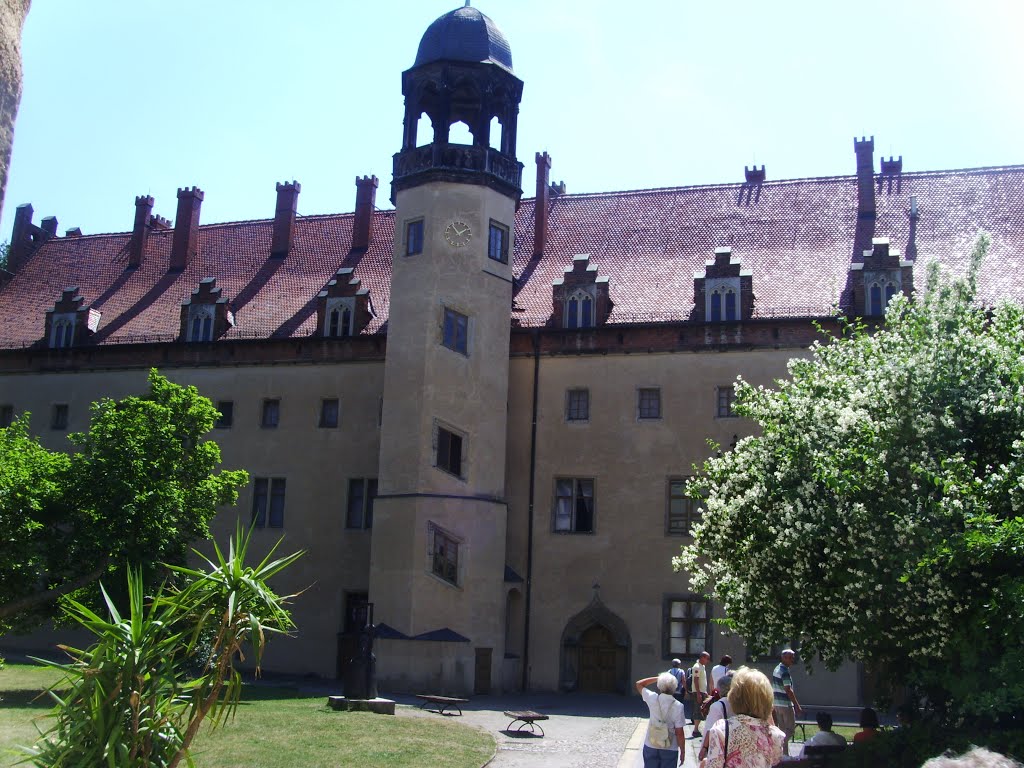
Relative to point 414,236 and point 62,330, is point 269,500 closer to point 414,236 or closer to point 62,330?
point 414,236

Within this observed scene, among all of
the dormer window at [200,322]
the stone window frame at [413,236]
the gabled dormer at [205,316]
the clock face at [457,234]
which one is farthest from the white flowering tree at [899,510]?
the dormer window at [200,322]

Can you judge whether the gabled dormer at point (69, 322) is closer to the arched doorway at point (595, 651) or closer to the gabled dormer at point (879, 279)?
the arched doorway at point (595, 651)

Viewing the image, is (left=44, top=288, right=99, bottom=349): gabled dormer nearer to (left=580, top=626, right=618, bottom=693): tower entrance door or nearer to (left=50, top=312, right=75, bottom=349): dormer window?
(left=50, top=312, right=75, bottom=349): dormer window

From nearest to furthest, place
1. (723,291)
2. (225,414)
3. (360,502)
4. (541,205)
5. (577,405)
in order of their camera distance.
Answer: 1. (723,291)
2. (577,405)
3. (360,502)
4. (225,414)
5. (541,205)

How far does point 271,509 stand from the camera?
1521 inches

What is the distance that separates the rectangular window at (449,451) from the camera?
34.4 meters

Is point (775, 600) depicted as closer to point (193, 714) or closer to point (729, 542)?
point (729, 542)

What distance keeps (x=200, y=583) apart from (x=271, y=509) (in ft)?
94.8

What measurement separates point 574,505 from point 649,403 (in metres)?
4.01

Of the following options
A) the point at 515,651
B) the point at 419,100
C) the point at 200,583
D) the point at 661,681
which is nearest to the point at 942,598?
the point at 661,681

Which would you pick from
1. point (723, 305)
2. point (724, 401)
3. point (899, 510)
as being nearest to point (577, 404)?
point (724, 401)

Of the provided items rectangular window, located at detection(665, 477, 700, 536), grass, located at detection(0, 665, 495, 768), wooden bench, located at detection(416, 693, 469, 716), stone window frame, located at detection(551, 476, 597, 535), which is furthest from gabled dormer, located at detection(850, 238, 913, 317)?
grass, located at detection(0, 665, 495, 768)

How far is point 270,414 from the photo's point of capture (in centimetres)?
3947

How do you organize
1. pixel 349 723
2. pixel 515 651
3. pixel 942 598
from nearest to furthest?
1. pixel 942 598
2. pixel 349 723
3. pixel 515 651
